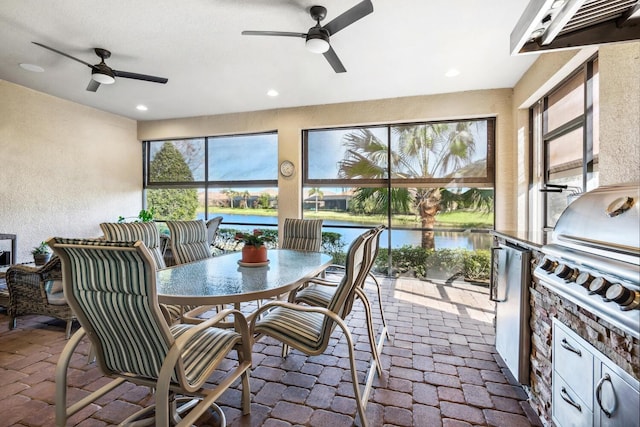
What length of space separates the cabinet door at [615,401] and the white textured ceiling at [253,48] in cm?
271

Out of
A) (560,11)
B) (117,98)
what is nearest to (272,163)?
(117,98)

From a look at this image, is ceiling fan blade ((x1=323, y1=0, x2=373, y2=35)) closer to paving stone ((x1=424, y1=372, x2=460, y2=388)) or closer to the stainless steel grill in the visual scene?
the stainless steel grill

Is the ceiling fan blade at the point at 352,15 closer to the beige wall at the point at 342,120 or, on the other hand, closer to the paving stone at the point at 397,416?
the beige wall at the point at 342,120

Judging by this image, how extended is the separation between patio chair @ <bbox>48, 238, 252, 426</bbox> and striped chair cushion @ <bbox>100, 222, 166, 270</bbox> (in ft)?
4.55

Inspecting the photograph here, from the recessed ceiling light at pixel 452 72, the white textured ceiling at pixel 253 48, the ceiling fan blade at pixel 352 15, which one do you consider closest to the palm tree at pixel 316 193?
the white textured ceiling at pixel 253 48

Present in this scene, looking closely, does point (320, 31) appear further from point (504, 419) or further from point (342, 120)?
point (504, 419)

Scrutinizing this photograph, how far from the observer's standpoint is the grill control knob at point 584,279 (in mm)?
1164

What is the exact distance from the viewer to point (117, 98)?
16.1 feet

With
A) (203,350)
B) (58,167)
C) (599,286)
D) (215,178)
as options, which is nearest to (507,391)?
(599,286)

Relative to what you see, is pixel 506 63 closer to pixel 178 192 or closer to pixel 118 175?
pixel 178 192

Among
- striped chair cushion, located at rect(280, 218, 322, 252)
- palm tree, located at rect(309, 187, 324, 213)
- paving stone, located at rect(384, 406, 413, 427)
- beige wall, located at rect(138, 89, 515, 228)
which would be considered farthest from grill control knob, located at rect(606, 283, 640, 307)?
palm tree, located at rect(309, 187, 324, 213)

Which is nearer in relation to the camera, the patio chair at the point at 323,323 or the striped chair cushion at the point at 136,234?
the patio chair at the point at 323,323

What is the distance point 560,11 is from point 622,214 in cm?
85

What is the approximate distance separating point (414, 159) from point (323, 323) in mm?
3835
